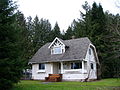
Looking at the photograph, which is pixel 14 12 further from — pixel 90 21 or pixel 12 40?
pixel 90 21

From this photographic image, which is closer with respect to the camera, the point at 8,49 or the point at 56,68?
the point at 8,49

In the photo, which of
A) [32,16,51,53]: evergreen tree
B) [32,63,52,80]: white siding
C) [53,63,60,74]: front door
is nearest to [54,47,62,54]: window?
[53,63,60,74]: front door

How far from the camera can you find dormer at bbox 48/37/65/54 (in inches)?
1029

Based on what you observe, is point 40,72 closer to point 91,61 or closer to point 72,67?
point 72,67

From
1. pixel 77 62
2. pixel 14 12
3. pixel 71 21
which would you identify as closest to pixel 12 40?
pixel 14 12

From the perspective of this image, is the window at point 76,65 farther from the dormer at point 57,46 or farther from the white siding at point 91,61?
the dormer at point 57,46

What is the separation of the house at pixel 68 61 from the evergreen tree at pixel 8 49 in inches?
456

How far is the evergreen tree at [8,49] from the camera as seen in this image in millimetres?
12102

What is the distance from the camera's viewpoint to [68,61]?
81.7ft

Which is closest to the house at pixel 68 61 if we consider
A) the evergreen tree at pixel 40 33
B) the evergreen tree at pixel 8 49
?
the evergreen tree at pixel 8 49

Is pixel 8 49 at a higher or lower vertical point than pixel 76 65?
higher

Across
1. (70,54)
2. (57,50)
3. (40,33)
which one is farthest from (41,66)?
(40,33)

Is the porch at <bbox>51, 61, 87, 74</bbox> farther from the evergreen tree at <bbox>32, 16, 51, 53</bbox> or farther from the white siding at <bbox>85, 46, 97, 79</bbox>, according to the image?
the evergreen tree at <bbox>32, 16, 51, 53</bbox>

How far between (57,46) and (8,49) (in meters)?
14.5
